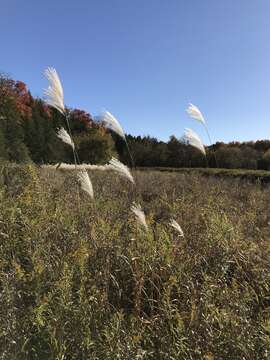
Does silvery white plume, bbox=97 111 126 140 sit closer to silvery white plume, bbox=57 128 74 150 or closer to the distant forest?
silvery white plume, bbox=57 128 74 150

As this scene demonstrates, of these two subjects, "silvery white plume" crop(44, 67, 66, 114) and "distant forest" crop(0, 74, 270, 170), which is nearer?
"silvery white plume" crop(44, 67, 66, 114)

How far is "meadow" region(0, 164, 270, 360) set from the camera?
232 cm

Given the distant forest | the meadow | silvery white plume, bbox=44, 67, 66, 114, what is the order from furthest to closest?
the distant forest, silvery white plume, bbox=44, 67, 66, 114, the meadow

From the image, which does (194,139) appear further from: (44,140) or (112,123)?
(44,140)

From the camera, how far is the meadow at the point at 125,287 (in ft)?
7.61

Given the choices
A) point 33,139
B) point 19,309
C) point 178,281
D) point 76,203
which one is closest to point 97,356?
point 19,309

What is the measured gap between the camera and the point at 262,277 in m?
3.18

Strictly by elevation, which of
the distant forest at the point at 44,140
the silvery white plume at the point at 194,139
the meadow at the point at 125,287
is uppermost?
the distant forest at the point at 44,140

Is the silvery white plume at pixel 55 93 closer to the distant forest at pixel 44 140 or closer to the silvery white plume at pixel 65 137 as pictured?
the silvery white plume at pixel 65 137

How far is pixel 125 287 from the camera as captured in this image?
325 centimetres

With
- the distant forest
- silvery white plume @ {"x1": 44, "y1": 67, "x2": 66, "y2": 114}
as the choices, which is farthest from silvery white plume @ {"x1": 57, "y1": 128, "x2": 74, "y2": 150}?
the distant forest

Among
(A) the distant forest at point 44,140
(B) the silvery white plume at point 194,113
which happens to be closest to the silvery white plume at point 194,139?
(B) the silvery white plume at point 194,113

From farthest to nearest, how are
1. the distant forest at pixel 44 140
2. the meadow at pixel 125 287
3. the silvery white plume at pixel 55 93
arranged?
the distant forest at pixel 44 140 < the silvery white plume at pixel 55 93 < the meadow at pixel 125 287

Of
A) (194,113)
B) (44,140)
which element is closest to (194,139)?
(194,113)
